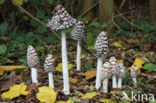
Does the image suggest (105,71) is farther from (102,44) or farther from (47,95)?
(47,95)

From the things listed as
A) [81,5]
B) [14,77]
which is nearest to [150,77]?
[14,77]

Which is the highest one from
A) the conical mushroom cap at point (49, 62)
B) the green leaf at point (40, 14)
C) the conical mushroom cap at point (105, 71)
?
the green leaf at point (40, 14)

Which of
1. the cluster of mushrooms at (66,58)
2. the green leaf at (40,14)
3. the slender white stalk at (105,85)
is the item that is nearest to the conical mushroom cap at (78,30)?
the cluster of mushrooms at (66,58)

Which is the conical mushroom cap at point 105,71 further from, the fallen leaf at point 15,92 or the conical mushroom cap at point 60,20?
the fallen leaf at point 15,92

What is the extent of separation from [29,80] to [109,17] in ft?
14.8

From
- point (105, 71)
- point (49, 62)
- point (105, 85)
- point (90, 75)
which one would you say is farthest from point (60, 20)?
point (90, 75)

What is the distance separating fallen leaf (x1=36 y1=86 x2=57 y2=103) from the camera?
10.2 feet

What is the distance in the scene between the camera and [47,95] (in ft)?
10.4

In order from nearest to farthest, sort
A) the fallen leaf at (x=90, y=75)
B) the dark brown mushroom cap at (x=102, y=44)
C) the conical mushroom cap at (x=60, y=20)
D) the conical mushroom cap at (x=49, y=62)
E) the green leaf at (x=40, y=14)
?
1. the conical mushroom cap at (x=60, y=20)
2. the dark brown mushroom cap at (x=102, y=44)
3. the conical mushroom cap at (x=49, y=62)
4. the fallen leaf at (x=90, y=75)
5. the green leaf at (x=40, y=14)

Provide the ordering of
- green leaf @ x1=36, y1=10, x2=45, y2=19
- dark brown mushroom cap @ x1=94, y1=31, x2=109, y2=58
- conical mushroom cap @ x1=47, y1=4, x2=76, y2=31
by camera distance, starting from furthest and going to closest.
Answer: green leaf @ x1=36, y1=10, x2=45, y2=19, dark brown mushroom cap @ x1=94, y1=31, x2=109, y2=58, conical mushroom cap @ x1=47, y1=4, x2=76, y2=31

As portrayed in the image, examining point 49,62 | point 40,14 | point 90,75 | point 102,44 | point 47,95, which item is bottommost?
point 47,95

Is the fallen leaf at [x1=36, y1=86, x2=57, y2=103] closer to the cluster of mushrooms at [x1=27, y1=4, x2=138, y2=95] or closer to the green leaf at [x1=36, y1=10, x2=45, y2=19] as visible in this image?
the cluster of mushrooms at [x1=27, y1=4, x2=138, y2=95]

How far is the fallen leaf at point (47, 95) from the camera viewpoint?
3096 millimetres

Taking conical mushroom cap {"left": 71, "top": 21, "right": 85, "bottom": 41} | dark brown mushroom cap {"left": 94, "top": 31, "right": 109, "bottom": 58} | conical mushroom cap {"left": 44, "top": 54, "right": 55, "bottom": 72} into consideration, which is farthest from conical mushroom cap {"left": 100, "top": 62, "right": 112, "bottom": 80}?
conical mushroom cap {"left": 71, "top": 21, "right": 85, "bottom": 41}
